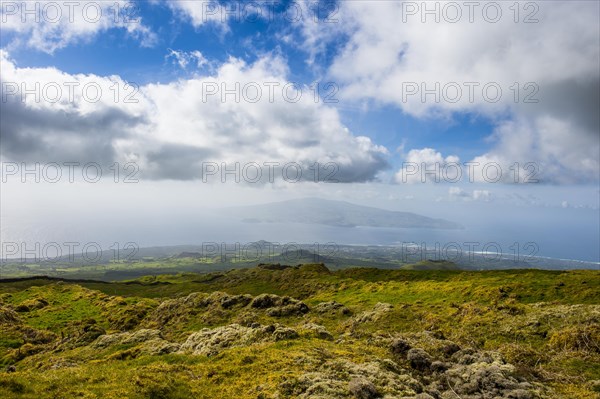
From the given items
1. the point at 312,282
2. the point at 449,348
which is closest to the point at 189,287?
the point at 312,282

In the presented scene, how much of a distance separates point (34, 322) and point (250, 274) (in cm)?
8028

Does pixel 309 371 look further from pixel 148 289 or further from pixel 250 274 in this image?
pixel 148 289

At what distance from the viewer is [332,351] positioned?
84.1 feet

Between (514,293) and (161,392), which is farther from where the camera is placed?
(514,293)

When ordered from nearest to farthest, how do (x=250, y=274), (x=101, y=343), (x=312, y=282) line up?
(x=101, y=343) → (x=312, y=282) → (x=250, y=274)

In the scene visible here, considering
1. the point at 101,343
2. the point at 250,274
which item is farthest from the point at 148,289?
the point at 101,343

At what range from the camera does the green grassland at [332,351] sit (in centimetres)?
1934

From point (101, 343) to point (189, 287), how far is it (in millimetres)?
91021

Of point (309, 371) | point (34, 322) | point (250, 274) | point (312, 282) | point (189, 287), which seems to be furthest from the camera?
point (250, 274)

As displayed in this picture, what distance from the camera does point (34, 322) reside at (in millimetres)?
66125

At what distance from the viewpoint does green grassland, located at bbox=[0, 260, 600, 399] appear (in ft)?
63.5

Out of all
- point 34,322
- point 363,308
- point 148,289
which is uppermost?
point 363,308

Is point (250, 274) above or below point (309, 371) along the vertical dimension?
below

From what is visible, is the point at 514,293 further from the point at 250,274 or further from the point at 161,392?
the point at 250,274
